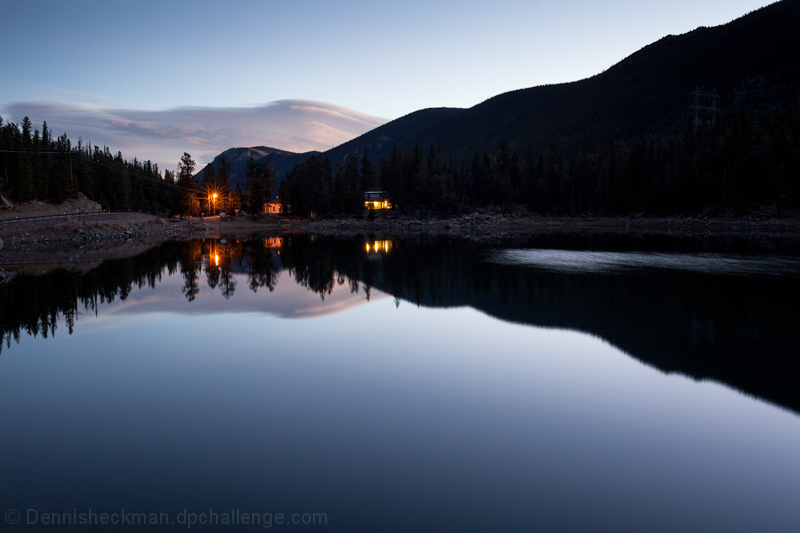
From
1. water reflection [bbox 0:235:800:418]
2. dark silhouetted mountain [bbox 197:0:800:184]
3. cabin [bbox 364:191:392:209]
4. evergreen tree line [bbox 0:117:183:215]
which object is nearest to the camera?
water reflection [bbox 0:235:800:418]

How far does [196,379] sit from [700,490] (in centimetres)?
911

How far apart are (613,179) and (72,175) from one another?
287ft

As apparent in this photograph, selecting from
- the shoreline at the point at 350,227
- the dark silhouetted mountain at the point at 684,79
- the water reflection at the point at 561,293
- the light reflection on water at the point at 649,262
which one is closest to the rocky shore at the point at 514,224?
the shoreline at the point at 350,227

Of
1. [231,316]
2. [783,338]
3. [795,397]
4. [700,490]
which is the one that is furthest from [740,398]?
[231,316]

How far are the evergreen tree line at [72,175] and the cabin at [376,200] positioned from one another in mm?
37020

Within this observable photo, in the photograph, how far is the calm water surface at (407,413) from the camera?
18.9 feet

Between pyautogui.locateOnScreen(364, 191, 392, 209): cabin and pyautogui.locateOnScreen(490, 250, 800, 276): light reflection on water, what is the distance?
62.4 metres

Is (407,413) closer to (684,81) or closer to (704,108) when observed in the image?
(704,108)

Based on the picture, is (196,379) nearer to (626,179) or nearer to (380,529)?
(380,529)

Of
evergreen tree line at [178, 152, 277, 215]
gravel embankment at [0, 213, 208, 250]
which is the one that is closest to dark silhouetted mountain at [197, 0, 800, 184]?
evergreen tree line at [178, 152, 277, 215]

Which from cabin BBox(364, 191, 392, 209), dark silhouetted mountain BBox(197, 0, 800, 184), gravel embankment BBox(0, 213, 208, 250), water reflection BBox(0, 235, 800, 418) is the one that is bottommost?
water reflection BBox(0, 235, 800, 418)

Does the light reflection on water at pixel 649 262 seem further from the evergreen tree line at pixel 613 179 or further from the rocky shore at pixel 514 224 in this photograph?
the evergreen tree line at pixel 613 179

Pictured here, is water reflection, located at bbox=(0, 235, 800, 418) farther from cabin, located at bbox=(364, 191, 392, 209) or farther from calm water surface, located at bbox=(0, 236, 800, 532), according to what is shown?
cabin, located at bbox=(364, 191, 392, 209)

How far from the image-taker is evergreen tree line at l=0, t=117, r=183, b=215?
61.8m
